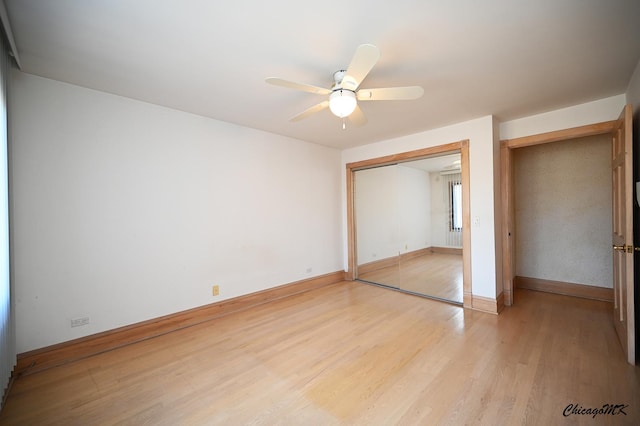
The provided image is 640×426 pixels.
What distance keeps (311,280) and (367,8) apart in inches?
146

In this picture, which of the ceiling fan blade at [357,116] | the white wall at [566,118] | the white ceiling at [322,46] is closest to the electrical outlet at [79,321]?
the white ceiling at [322,46]

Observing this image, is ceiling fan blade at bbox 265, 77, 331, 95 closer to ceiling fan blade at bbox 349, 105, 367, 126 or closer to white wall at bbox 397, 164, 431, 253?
ceiling fan blade at bbox 349, 105, 367, 126

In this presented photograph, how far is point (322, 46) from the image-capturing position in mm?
1816

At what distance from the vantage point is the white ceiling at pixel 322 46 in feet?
4.95

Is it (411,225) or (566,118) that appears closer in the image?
(566,118)

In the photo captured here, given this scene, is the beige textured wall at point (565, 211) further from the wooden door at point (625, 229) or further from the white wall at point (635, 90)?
the wooden door at point (625, 229)

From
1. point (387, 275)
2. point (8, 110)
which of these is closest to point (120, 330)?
point (8, 110)

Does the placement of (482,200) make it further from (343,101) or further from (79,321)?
(79,321)

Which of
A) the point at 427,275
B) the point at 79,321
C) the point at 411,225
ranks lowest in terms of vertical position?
the point at 427,275

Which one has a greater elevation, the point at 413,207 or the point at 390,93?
the point at 390,93

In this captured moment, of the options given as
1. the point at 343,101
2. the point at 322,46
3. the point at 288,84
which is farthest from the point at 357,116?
the point at 288,84

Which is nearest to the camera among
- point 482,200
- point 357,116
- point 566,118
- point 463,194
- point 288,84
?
point 288,84

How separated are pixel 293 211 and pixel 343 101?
97.0 inches

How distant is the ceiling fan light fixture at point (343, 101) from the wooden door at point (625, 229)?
220 centimetres
